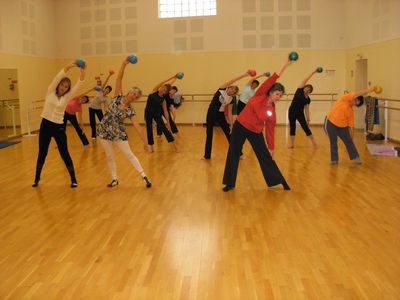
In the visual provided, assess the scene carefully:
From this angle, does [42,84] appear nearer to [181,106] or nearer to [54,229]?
[181,106]

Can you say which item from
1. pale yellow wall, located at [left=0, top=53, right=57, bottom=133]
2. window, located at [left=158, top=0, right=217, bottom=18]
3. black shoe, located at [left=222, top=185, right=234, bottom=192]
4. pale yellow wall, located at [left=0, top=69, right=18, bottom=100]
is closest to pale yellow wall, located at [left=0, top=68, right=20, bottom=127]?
pale yellow wall, located at [left=0, top=69, right=18, bottom=100]

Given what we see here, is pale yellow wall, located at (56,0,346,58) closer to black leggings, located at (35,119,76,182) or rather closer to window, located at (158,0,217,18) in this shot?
window, located at (158,0,217,18)

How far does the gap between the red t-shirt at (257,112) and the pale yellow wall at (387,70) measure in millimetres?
6014

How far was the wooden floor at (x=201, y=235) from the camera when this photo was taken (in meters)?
3.18

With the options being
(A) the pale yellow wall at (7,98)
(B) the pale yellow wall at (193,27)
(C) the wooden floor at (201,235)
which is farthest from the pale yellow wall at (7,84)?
(C) the wooden floor at (201,235)

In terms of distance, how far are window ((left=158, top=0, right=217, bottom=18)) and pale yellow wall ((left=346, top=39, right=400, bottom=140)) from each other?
5.17m

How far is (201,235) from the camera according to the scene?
4.25 metres

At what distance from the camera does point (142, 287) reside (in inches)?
125

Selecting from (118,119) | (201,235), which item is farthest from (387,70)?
(201,235)

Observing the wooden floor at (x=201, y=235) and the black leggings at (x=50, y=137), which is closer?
the wooden floor at (x=201, y=235)

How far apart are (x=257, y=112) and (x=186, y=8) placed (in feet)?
34.6

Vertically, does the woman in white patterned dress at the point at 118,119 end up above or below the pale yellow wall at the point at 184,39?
below

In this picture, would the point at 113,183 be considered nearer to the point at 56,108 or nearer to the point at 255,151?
the point at 56,108

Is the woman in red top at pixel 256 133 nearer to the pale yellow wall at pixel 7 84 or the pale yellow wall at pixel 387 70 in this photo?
the pale yellow wall at pixel 387 70
